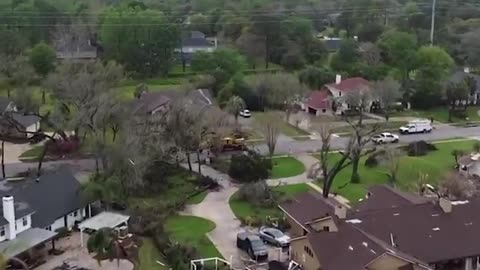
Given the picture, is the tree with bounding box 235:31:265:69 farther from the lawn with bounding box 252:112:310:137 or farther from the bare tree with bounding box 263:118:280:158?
the bare tree with bounding box 263:118:280:158

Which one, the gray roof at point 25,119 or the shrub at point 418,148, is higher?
the gray roof at point 25,119

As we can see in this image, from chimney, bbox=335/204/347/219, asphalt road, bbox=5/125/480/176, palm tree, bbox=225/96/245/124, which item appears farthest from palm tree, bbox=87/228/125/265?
palm tree, bbox=225/96/245/124

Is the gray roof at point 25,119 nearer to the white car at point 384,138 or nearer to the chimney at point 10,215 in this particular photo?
the chimney at point 10,215

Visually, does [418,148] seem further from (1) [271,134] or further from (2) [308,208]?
(2) [308,208]

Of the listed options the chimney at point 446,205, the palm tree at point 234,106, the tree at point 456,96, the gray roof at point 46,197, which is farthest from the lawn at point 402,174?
the tree at point 456,96

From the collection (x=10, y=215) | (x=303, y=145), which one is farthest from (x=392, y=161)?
(x=10, y=215)

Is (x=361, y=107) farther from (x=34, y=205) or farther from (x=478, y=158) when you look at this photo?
(x=34, y=205)

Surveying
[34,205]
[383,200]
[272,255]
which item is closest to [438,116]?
[383,200]
